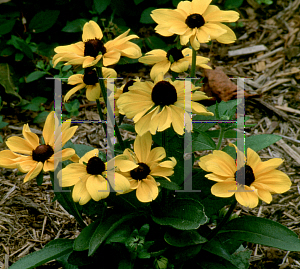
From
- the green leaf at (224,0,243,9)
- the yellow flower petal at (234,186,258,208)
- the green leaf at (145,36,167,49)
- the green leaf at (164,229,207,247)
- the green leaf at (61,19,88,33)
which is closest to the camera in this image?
the yellow flower petal at (234,186,258,208)

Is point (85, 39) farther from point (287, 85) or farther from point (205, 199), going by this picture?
point (287, 85)

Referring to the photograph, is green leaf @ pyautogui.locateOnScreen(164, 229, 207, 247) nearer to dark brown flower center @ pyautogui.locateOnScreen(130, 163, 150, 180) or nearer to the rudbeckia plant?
the rudbeckia plant

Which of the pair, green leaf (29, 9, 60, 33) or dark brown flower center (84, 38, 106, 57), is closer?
dark brown flower center (84, 38, 106, 57)

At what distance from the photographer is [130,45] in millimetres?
1236

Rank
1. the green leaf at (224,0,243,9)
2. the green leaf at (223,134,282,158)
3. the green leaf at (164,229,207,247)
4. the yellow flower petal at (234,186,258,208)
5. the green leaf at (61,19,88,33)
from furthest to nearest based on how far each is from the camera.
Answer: the green leaf at (224,0,243,9) < the green leaf at (61,19,88,33) < the green leaf at (223,134,282,158) < the green leaf at (164,229,207,247) < the yellow flower petal at (234,186,258,208)

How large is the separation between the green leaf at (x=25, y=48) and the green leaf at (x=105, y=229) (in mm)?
1809

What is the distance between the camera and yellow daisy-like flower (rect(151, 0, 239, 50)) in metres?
1.16

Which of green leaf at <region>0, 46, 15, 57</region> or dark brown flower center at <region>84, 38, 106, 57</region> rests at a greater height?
dark brown flower center at <region>84, 38, 106, 57</region>

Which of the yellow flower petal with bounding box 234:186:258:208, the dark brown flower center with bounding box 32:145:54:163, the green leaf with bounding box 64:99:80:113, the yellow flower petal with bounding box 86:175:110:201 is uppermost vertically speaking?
the dark brown flower center with bounding box 32:145:54:163

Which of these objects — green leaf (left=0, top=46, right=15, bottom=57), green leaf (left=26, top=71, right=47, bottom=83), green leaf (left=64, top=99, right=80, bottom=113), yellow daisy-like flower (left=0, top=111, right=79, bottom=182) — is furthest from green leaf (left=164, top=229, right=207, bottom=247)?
green leaf (left=0, top=46, right=15, bottom=57)

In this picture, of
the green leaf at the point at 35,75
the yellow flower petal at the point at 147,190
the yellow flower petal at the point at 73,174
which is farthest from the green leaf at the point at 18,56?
the yellow flower petal at the point at 147,190

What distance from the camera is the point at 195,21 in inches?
47.1

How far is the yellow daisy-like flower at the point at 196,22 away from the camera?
45.8 inches

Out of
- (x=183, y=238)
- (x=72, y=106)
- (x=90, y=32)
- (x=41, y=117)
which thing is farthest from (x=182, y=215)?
(x=41, y=117)
